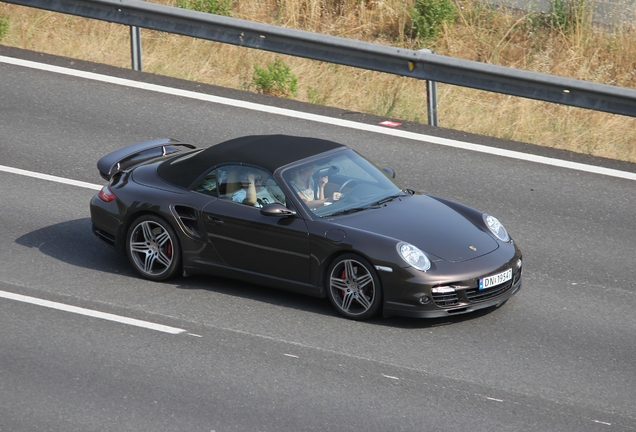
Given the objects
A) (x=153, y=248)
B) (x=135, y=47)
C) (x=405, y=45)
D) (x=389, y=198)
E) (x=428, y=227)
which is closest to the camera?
(x=428, y=227)

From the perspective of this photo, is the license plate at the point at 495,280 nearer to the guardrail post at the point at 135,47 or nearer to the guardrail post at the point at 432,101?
the guardrail post at the point at 432,101

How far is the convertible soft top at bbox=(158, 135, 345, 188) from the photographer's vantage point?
909 centimetres

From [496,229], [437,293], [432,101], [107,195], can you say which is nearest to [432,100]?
[432,101]

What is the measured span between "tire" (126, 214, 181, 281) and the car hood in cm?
171

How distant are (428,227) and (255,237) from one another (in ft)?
5.24

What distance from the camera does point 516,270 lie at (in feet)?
28.7

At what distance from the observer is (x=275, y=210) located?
28.4 ft

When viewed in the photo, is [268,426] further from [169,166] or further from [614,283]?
[614,283]

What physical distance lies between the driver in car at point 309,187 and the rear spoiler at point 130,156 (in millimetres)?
2174

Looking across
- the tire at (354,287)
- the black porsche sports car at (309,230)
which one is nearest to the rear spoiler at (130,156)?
the black porsche sports car at (309,230)

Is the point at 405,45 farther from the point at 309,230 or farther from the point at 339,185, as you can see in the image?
the point at 309,230

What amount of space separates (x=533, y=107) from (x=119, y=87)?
6332mm

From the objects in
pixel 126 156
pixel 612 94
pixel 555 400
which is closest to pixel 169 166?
pixel 126 156

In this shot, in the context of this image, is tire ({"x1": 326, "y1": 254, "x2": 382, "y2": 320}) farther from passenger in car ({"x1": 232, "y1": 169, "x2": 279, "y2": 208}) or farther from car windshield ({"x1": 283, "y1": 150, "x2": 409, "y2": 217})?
passenger in car ({"x1": 232, "y1": 169, "x2": 279, "y2": 208})
